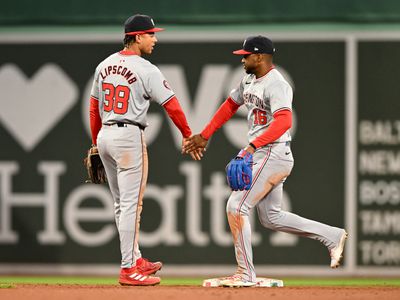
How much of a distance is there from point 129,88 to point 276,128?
1062 millimetres

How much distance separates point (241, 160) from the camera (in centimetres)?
696

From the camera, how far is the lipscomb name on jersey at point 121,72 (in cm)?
710

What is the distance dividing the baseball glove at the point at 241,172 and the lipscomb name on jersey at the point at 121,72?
3.03 feet

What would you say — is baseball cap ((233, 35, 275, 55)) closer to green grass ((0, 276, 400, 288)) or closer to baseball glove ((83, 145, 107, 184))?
baseball glove ((83, 145, 107, 184))

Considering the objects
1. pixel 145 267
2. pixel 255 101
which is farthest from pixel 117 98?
pixel 145 267

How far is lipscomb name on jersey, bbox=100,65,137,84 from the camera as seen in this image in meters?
7.10

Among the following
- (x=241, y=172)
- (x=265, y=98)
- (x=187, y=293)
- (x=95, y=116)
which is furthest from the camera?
(x=95, y=116)

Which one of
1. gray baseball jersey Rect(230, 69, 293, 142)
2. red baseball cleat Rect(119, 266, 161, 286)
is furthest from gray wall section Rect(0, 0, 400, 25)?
red baseball cleat Rect(119, 266, 161, 286)

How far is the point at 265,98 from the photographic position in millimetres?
7051

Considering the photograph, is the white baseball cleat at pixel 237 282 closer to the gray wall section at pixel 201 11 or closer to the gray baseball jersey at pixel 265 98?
the gray baseball jersey at pixel 265 98

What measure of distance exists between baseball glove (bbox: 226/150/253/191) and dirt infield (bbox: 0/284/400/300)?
71 centimetres

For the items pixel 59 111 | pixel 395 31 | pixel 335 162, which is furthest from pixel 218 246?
pixel 395 31

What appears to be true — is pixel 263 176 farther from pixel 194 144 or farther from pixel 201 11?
pixel 201 11

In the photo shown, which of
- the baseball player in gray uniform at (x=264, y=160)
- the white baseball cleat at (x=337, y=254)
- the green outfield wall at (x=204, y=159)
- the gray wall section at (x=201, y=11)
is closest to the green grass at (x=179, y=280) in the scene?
the green outfield wall at (x=204, y=159)
